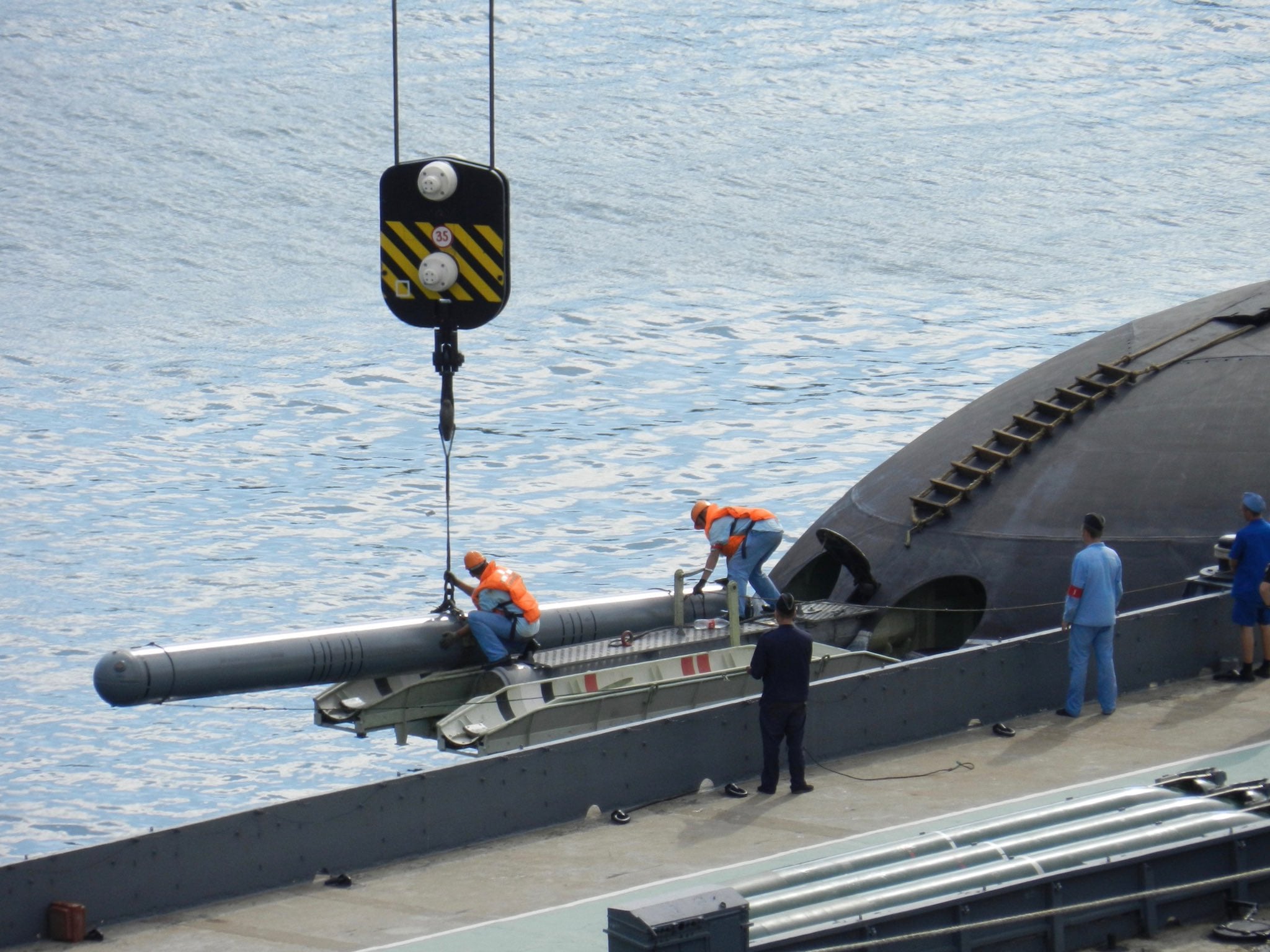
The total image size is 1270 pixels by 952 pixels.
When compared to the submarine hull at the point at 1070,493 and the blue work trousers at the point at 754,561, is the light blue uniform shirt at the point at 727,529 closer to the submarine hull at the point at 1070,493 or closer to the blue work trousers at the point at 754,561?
the blue work trousers at the point at 754,561

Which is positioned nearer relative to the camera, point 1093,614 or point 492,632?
point 1093,614

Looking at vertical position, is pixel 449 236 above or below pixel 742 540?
above

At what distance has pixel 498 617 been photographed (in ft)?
48.4

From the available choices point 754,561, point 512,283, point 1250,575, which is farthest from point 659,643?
point 512,283

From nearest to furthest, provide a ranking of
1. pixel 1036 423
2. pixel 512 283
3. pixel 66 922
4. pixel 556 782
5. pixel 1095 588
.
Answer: pixel 66 922, pixel 556 782, pixel 1095 588, pixel 1036 423, pixel 512 283

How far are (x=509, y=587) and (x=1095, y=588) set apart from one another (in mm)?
4785

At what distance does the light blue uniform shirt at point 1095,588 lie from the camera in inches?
495

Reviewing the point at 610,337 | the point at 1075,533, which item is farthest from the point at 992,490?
the point at 610,337

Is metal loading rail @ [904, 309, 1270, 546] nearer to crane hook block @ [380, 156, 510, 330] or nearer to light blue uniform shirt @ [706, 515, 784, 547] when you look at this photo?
light blue uniform shirt @ [706, 515, 784, 547]

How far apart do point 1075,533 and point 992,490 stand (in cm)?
104

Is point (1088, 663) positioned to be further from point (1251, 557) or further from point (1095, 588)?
point (1251, 557)

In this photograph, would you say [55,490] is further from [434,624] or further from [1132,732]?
[1132,732]

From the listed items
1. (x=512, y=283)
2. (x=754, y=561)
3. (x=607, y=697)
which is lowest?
(x=607, y=697)

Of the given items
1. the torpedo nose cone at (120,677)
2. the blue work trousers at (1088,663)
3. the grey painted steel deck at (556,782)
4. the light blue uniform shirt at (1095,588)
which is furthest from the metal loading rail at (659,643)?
the light blue uniform shirt at (1095,588)
